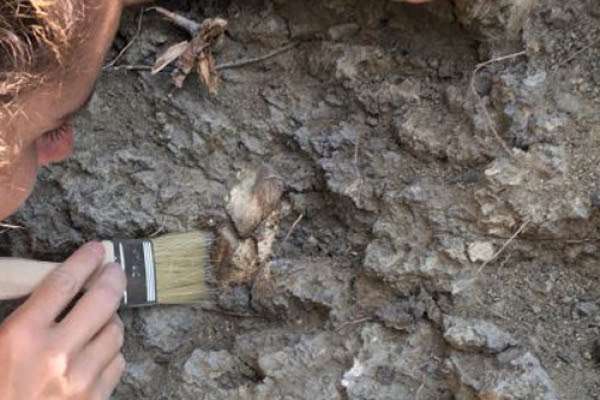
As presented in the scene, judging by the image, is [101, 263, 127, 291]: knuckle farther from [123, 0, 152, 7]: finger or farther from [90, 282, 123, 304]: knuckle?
[123, 0, 152, 7]: finger

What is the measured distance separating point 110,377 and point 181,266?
0.25m

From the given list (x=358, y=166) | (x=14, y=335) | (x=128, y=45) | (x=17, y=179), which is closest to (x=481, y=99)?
(x=358, y=166)

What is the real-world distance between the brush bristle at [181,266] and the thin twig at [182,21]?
399 mm

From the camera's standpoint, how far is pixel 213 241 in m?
1.62

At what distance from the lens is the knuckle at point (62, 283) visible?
4.75ft

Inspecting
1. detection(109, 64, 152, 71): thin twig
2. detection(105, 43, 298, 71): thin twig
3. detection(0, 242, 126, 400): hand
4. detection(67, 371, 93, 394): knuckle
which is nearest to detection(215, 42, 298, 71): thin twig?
detection(105, 43, 298, 71): thin twig

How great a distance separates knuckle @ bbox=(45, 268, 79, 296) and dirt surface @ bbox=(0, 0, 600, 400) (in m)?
0.15

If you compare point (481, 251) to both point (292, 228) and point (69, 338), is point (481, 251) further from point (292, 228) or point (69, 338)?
point (69, 338)

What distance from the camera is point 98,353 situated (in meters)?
1.46

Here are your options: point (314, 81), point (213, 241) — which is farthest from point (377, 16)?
point (213, 241)

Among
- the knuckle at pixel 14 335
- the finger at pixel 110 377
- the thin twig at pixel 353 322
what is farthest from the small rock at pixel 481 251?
the knuckle at pixel 14 335

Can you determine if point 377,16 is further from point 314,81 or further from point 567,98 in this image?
point 567,98

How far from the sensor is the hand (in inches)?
54.2

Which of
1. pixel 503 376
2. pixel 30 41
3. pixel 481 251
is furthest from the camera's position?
pixel 481 251
